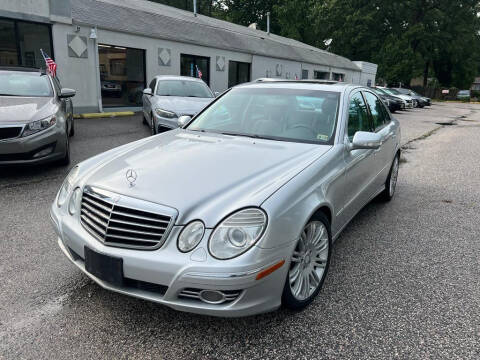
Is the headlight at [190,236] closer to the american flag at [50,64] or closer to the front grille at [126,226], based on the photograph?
the front grille at [126,226]

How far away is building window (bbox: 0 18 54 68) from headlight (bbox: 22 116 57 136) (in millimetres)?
8216

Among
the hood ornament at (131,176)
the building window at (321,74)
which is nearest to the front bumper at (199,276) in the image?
the hood ornament at (131,176)

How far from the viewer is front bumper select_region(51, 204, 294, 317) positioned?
2.01 m

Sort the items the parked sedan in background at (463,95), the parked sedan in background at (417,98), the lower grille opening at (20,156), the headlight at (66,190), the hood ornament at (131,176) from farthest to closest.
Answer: the parked sedan in background at (463,95) → the parked sedan in background at (417,98) → the lower grille opening at (20,156) → the headlight at (66,190) → the hood ornament at (131,176)

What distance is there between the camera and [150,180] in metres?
2.44

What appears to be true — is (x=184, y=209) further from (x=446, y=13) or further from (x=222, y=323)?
(x=446, y=13)

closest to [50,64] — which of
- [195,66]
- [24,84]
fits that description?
[24,84]

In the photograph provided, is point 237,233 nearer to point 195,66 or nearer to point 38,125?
point 38,125

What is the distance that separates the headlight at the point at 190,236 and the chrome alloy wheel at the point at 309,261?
0.66 m

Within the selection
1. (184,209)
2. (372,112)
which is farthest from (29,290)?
(372,112)

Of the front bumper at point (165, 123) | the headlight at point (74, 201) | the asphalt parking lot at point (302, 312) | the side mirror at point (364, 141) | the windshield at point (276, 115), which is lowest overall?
the asphalt parking lot at point (302, 312)

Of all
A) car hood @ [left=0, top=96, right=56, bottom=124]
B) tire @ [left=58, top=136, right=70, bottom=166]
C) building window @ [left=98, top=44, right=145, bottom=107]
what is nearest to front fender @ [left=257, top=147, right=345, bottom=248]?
car hood @ [left=0, top=96, right=56, bottom=124]

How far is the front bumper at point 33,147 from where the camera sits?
4973mm

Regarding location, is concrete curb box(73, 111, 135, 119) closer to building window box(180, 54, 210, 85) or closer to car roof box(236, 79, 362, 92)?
building window box(180, 54, 210, 85)
